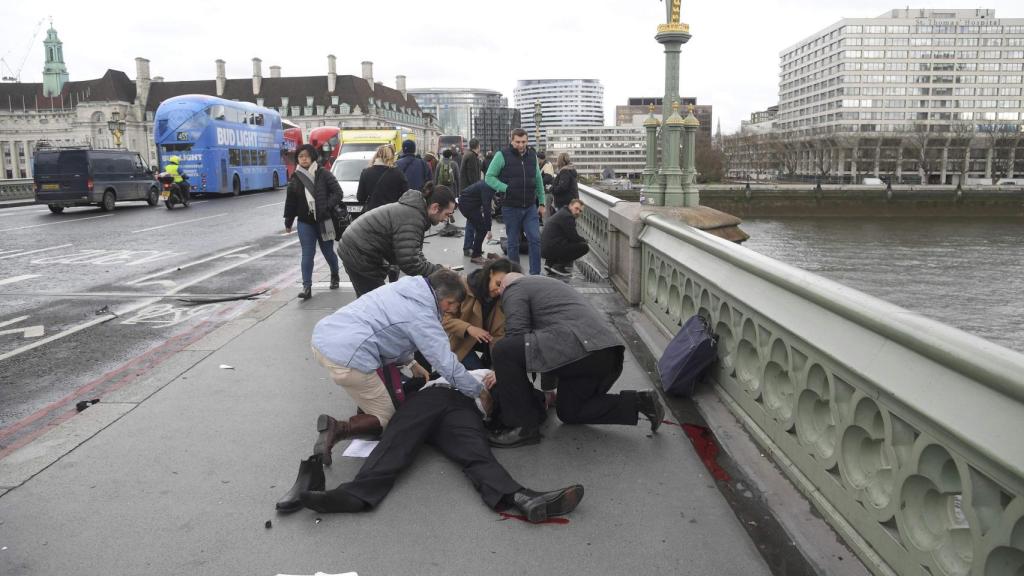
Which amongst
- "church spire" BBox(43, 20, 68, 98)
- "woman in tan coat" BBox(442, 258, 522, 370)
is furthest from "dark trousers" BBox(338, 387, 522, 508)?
"church spire" BBox(43, 20, 68, 98)

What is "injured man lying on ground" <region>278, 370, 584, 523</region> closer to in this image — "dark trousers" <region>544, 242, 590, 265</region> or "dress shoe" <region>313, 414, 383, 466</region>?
"dress shoe" <region>313, 414, 383, 466</region>

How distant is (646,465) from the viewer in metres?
4.43

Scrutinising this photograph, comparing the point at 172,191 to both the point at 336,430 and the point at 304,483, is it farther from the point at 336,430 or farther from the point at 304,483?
the point at 304,483

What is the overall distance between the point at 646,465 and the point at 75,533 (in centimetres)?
294

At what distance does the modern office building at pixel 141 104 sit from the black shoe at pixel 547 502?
123069 millimetres

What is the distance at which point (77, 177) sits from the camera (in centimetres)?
2455

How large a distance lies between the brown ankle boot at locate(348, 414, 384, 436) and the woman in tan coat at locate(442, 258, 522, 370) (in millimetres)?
902

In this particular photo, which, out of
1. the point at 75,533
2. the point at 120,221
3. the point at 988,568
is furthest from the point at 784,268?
the point at 120,221

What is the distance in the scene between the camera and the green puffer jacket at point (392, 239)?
6545 mm

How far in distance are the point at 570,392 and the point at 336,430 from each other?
1.47m

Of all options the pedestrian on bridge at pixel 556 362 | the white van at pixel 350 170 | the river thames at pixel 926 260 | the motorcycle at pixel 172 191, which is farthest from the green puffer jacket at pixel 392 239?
the motorcycle at pixel 172 191

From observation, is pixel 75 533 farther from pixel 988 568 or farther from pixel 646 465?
pixel 988 568

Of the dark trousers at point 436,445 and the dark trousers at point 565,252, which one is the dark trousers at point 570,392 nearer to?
the dark trousers at point 436,445

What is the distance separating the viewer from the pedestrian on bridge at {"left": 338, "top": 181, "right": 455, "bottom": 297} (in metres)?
6.46
